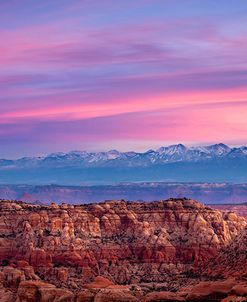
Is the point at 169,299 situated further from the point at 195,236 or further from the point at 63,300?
A: the point at 195,236

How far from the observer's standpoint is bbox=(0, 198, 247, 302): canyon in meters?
150

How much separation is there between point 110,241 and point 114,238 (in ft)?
4.25

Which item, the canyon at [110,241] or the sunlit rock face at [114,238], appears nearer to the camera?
the canyon at [110,241]

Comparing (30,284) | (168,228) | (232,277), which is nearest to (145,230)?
(168,228)

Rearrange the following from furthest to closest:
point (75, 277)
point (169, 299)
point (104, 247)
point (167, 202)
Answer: point (167, 202) → point (104, 247) → point (75, 277) → point (169, 299)

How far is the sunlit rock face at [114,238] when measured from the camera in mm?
154125

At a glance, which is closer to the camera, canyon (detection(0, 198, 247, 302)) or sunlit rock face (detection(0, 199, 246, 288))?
canyon (detection(0, 198, 247, 302))

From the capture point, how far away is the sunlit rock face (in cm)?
15412

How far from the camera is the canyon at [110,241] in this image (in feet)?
490

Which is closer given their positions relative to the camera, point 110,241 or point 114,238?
point 110,241

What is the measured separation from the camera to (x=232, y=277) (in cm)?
9956

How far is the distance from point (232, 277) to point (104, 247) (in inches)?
2489

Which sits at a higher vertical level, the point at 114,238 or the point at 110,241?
the point at 114,238

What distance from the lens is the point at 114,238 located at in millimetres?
166000
